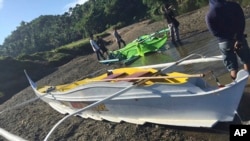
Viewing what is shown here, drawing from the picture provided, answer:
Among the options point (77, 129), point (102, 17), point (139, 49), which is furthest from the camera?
point (102, 17)

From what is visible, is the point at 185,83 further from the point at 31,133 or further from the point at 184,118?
the point at 31,133

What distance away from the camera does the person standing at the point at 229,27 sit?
6570 mm

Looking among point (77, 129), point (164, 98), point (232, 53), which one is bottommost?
point (77, 129)

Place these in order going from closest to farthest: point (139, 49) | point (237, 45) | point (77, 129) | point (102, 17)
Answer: point (237, 45) < point (77, 129) < point (139, 49) < point (102, 17)

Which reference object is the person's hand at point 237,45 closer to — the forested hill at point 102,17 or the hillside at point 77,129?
the hillside at point 77,129

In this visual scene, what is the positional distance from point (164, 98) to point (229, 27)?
1.82 metres

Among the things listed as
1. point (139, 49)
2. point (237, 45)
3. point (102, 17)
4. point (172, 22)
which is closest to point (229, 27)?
point (237, 45)

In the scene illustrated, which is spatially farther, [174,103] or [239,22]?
[174,103]

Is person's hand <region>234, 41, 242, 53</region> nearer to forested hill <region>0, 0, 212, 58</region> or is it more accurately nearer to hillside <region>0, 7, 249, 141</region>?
hillside <region>0, 7, 249, 141</region>

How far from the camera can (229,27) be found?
667 centimetres

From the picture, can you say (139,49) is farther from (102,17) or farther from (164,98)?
(102,17)

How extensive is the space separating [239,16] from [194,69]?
454 centimetres

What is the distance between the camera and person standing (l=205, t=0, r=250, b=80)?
6.57 m

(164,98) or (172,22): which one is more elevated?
(164,98)
